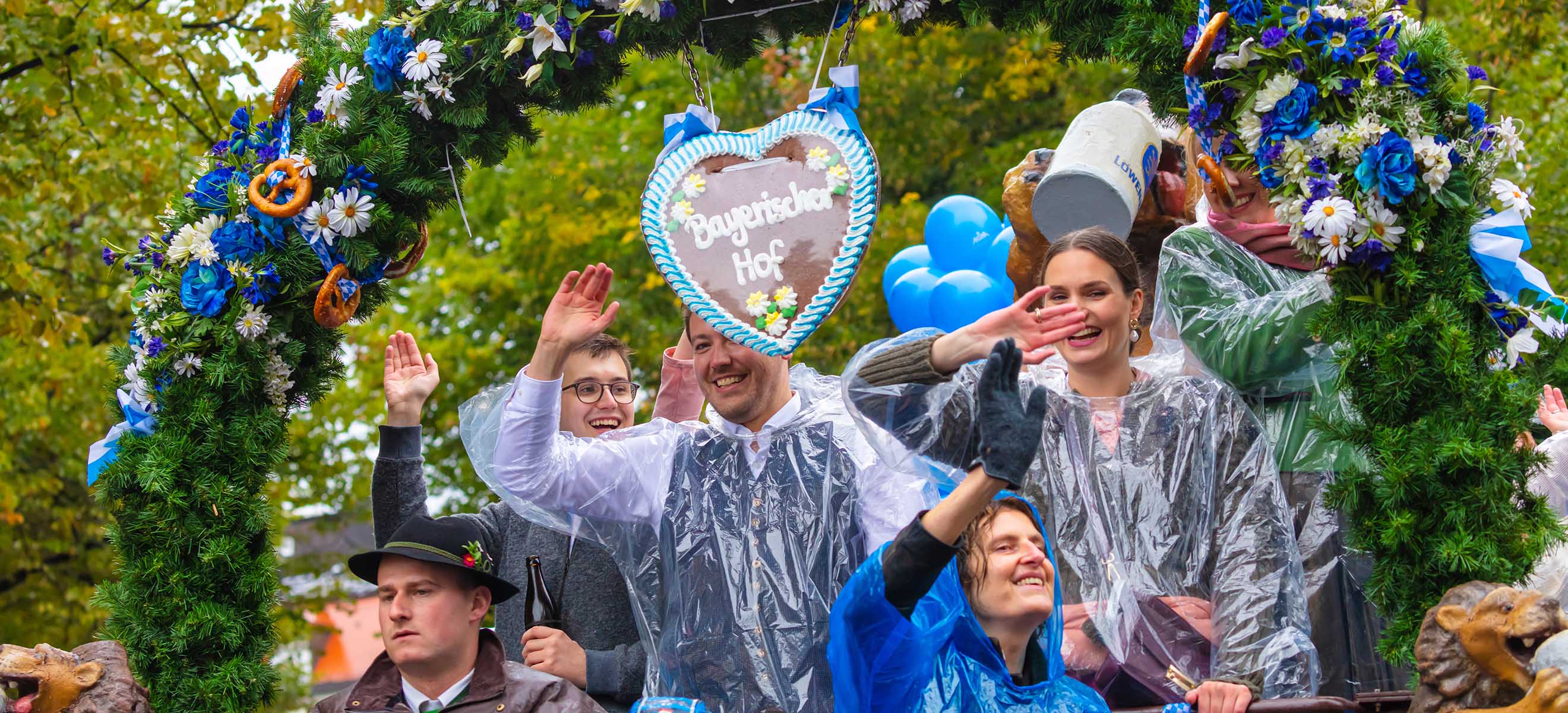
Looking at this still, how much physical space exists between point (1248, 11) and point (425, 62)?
201cm

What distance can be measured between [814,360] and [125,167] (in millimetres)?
4573

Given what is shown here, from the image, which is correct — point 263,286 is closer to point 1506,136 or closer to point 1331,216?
point 1331,216

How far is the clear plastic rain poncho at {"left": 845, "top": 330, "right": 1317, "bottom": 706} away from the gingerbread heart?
54cm

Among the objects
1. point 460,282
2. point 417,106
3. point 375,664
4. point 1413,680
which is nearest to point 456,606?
point 375,664

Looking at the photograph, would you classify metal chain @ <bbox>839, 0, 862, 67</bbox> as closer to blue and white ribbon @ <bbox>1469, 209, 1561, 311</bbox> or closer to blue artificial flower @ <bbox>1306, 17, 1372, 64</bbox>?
blue artificial flower @ <bbox>1306, 17, 1372, 64</bbox>

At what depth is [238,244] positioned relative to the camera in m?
4.21

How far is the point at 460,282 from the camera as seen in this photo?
1255cm

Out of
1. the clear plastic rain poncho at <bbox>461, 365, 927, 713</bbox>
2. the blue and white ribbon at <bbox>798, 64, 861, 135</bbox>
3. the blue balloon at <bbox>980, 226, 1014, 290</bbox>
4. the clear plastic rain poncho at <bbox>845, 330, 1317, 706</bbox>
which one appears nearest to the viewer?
the clear plastic rain poncho at <bbox>845, 330, 1317, 706</bbox>

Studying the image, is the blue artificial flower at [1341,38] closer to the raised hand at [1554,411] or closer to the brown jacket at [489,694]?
the raised hand at [1554,411]

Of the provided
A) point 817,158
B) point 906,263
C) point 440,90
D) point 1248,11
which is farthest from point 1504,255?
point 906,263

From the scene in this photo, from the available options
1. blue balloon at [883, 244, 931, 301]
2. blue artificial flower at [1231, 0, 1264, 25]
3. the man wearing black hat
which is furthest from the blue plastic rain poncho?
blue balloon at [883, 244, 931, 301]

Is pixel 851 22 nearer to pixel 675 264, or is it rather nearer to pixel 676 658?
pixel 675 264

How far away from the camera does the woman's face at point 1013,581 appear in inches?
132

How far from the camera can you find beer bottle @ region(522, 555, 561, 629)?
421 cm
